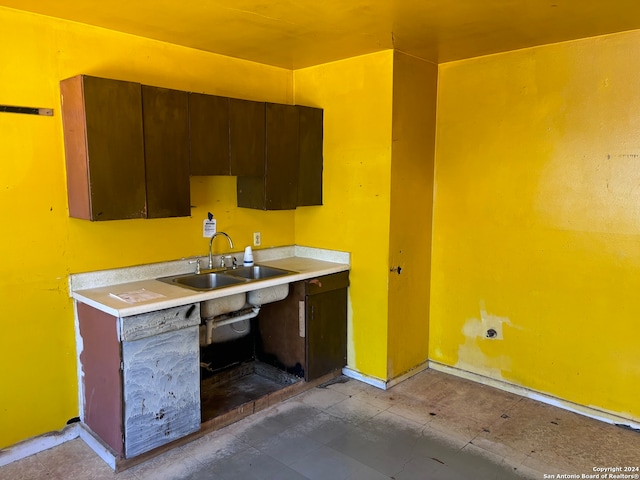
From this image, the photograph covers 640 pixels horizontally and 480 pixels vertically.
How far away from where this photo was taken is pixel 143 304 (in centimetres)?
246

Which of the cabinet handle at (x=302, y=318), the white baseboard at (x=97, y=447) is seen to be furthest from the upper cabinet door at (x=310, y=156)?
the white baseboard at (x=97, y=447)

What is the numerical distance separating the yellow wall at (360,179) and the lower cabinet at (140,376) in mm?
1347

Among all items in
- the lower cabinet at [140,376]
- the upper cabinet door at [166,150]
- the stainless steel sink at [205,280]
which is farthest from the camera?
the stainless steel sink at [205,280]

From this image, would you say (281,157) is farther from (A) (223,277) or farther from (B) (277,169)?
(A) (223,277)

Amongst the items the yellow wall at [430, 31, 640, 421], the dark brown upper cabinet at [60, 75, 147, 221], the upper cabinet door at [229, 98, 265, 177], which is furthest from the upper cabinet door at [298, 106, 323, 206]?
the dark brown upper cabinet at [60, 75, 147, 221]

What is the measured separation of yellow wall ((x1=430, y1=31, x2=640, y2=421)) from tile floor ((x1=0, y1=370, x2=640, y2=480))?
381mm

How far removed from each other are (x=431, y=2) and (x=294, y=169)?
A: 59.5 inches

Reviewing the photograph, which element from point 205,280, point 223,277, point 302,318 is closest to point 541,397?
point 302,318

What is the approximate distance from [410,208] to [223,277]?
145cm

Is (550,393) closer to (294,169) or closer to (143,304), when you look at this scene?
(294,169)

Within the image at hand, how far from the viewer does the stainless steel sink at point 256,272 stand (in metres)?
3.39

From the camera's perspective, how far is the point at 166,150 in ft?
9.11

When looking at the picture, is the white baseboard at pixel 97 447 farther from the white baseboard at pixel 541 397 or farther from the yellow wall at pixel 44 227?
the white baseboard at pixel 541 397

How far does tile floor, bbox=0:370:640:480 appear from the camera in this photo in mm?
2500
